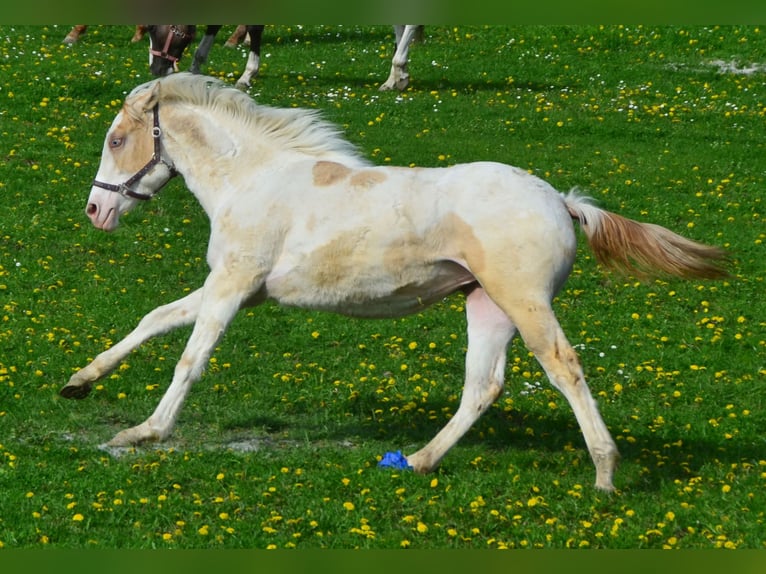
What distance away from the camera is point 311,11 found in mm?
6121

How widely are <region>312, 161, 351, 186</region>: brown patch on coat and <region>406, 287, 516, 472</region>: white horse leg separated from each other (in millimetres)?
1233

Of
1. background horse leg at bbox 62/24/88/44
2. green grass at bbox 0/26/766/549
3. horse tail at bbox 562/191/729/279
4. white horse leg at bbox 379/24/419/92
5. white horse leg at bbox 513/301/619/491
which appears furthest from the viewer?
background horse leg at bbox 62/24/88/44

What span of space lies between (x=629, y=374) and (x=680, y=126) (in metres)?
10.5

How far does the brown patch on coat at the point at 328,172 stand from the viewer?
27.6 ft

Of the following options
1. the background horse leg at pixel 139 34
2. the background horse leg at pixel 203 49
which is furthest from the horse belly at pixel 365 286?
the background horse leg at pixel 139 34

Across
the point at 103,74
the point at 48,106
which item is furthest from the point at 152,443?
the point at 103,74

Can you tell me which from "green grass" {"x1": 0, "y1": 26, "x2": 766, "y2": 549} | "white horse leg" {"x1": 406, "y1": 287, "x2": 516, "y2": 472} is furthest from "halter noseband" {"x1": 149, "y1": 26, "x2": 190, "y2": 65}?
"white horse leg" {"x1": 406, "y1": 287, "x2": 516, "y2": 472}

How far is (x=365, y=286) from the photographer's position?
8.20m

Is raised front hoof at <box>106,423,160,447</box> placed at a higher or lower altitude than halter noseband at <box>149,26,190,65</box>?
higher

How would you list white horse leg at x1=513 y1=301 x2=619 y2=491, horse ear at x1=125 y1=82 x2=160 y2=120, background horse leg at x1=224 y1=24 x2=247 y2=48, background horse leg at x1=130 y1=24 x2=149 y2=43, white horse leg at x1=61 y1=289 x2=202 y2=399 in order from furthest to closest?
background horse leg at x1=224 y1=24 x2=247 y2=48, background horse leg at x1=130 y1=24 x2=149 y2=43, horse ear at x1=125 y1=82 x2=160 y2=120, white horse leg at x1=61 y1=289 x2=202 y2=399, white horse leg at x1=513 y1=301 x2=619 y2=491

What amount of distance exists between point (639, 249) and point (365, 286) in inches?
75.2

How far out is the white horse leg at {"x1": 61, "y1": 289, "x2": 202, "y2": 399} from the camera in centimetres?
870

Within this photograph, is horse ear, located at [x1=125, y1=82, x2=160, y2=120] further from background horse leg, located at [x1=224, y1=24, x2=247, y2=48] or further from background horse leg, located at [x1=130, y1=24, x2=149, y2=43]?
background horse leg, located at [x1=130, y1=24, x2=149, y2=43]

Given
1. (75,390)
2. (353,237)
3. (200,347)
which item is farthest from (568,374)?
(75,390)
